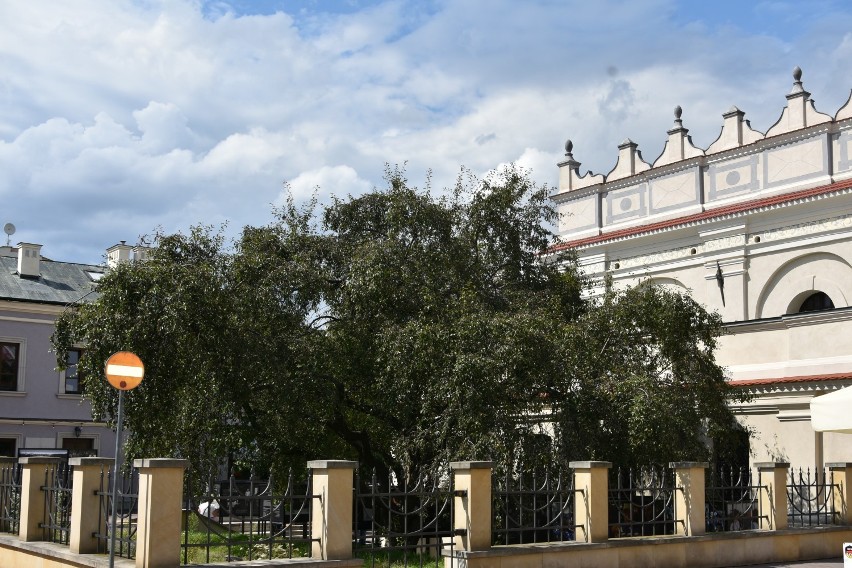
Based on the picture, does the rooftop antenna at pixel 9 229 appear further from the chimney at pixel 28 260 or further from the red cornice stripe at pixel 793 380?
the red cornice stripe at pixel 793 380

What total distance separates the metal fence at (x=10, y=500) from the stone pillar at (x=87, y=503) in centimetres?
326

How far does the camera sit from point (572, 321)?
21.1 meters

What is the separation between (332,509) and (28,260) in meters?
30.5

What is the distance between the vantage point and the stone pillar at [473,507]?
12992mm

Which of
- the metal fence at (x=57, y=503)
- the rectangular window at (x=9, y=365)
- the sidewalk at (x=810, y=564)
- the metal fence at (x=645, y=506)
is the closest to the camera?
the metal fence at (x=57, y=503)

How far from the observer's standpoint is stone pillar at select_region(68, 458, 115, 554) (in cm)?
1271

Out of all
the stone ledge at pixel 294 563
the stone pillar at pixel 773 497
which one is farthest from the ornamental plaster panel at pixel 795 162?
the stone ledge at pixel 294 563

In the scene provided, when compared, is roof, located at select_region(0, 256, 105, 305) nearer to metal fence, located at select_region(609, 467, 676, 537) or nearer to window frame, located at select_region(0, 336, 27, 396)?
window frame, located at select_region(0, 336, 27, 396)

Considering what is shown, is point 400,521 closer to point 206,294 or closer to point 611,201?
point 206,294

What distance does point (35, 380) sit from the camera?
37.2 metres

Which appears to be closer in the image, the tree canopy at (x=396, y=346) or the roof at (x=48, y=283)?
the tree canopy at (x=396, y=346)

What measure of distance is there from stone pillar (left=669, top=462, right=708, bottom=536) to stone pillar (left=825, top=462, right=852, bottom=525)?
382 centimetres

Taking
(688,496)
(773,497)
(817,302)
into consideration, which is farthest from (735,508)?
(817,302)

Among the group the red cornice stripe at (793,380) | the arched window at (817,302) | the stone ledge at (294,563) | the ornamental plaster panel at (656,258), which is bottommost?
the stone ledge at (294,563)
